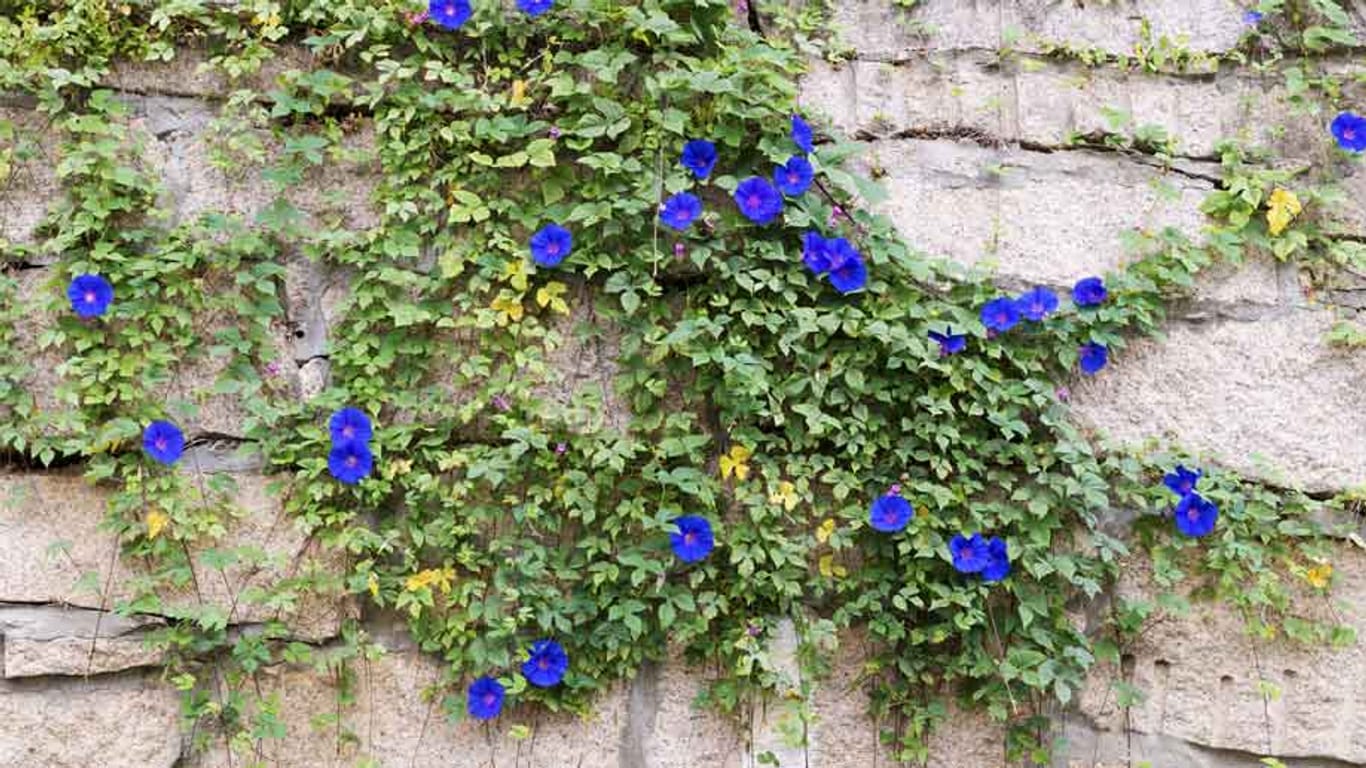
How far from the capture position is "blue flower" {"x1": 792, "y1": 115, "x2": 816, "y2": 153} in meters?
2.04

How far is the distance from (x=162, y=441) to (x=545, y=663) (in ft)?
2.32

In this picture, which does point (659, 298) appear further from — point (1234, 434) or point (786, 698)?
point (1234, 434)

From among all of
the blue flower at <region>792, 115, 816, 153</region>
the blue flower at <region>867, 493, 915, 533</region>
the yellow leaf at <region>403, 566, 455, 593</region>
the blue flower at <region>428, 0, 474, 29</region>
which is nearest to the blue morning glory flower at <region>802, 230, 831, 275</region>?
the blue flower at <region>792, 115, 816, 153</region>

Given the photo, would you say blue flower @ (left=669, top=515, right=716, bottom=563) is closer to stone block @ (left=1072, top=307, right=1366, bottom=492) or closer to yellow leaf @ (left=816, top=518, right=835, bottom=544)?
yellow leaf @ (left=816, top=518, right=835, bottom=544)

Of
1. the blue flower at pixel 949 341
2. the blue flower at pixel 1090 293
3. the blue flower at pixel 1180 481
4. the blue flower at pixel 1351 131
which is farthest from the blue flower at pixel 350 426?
Result: the blue flower at pixel 1351 131

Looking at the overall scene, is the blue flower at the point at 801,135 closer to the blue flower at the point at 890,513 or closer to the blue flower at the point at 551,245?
the blue flower at the point at 551,245

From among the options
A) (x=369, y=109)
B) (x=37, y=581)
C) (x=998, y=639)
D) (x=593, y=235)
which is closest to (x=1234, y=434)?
(x=998, y=639)

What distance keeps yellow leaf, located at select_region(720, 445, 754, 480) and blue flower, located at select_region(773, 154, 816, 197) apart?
0.44 meters

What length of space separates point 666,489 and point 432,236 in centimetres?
58

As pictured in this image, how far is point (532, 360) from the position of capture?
6.54ft

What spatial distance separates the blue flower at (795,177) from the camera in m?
2.02

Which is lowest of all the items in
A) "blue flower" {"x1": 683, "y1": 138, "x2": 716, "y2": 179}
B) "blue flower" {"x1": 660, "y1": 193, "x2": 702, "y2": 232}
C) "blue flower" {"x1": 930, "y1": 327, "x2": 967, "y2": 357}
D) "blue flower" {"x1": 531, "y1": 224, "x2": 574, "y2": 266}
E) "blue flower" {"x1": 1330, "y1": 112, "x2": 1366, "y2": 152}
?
"blue flower" {"x1": 930, "y1": 327, "x2": 967, "y2": 357}

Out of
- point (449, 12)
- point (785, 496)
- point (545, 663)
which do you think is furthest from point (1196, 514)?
point (449, 12)

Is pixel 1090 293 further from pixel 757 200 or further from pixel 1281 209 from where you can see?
pixel 757 200
